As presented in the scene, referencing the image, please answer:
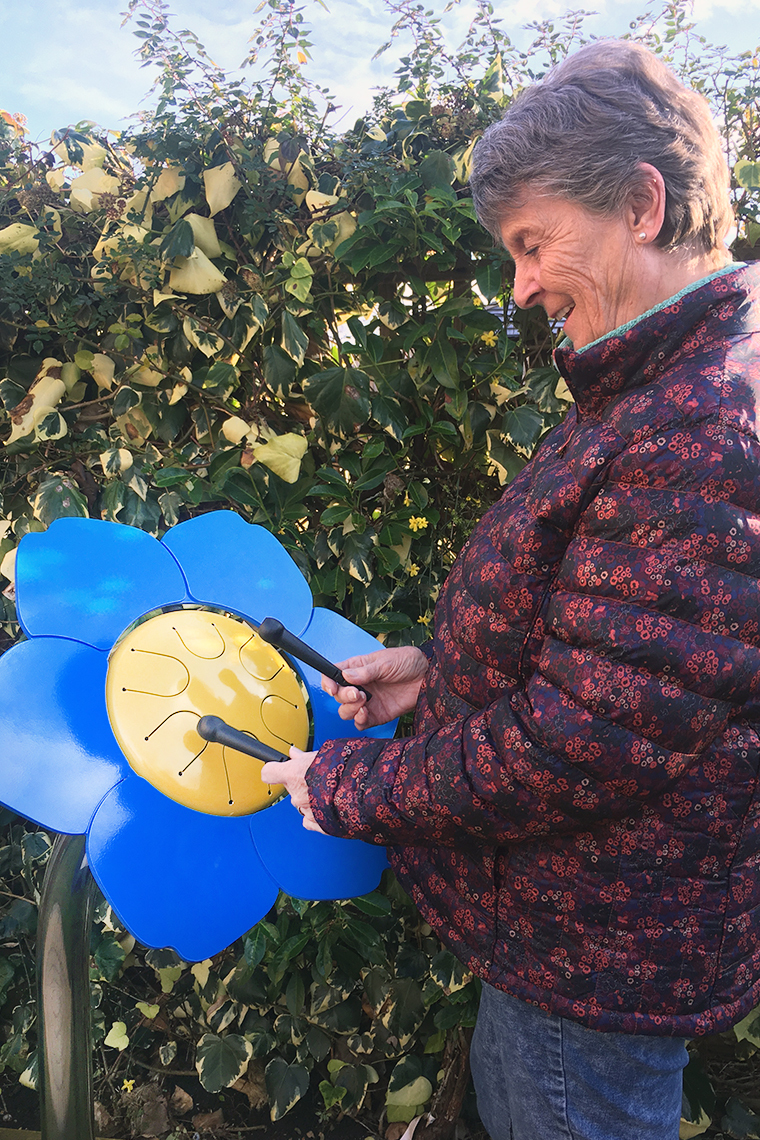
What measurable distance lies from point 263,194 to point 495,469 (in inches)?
29.2

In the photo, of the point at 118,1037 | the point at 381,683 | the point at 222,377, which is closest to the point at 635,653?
the point at 381,683

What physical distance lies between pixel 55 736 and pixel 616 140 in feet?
3.12

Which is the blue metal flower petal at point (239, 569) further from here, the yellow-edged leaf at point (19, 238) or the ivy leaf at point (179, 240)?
the yellow-edged leaf at point (19, 238)

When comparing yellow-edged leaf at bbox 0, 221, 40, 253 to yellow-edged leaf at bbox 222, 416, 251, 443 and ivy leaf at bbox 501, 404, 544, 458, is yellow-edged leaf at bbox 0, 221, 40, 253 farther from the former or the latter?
ivy leaf at bbox 501, 404, 544, 458

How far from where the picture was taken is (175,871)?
1.00 meters

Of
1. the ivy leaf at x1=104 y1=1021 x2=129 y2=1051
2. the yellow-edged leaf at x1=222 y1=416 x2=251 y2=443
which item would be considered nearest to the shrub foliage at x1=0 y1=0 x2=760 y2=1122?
the yellow-edged leaf at x1=222 y1=416 x2=251 y2=443

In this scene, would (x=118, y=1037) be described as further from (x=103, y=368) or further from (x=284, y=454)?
(x=103, y=368)

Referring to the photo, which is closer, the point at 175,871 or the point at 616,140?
the point at 616,140

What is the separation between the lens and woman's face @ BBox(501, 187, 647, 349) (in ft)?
2.88

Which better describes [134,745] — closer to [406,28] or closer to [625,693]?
[625,693]

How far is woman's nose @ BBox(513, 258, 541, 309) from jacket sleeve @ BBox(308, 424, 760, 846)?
0.29 metres

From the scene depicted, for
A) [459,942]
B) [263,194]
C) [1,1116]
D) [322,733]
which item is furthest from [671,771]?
[1,1116]

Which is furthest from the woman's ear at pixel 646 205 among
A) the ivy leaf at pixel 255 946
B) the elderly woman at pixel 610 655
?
the ivy leaf at pixel 255 946

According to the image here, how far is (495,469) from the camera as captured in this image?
171 centimetres
